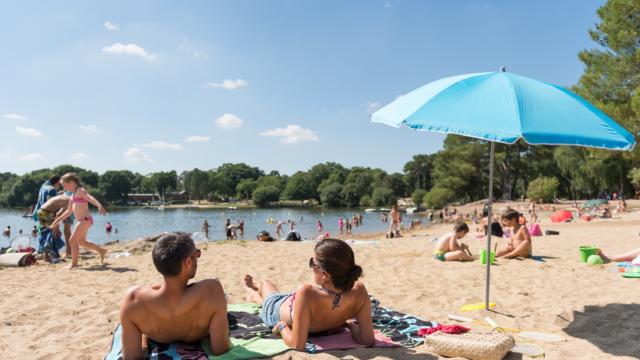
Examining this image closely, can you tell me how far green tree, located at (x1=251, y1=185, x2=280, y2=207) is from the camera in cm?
9569

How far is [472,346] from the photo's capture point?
2791 mm

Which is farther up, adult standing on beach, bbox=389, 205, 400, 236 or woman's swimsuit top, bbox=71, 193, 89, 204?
woman's swimsuit top, bbox=71, 193, 89, 204

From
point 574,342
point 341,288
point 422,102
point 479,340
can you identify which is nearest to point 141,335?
point 341,288

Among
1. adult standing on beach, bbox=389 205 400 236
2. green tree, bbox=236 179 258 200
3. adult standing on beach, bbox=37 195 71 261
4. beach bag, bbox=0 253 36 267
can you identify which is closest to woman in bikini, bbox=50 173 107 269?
adult standing on beach, bbox=37 195 71 261

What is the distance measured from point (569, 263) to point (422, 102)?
5250 mm

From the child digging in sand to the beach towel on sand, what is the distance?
3.90m

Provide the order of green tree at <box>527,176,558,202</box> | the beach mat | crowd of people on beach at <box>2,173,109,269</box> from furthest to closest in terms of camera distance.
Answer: green tree at <box>527,176,558,202</box> < crowd of people on beach at <box>2,173,109,269</box> < the beach mat

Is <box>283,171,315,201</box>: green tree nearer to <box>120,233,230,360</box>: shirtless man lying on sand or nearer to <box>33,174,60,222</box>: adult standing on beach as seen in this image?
<box>33,174,60,222</box>: adult standing on beach

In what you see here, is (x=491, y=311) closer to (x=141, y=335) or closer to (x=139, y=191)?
(x=141, y=335)

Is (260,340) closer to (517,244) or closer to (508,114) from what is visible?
(508,114)

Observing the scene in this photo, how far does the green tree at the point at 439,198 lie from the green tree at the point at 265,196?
48.5m

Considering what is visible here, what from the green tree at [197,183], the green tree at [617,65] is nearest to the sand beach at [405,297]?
the green tree at [617,65]

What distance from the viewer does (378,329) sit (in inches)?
138

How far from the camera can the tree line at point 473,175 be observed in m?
17.0
